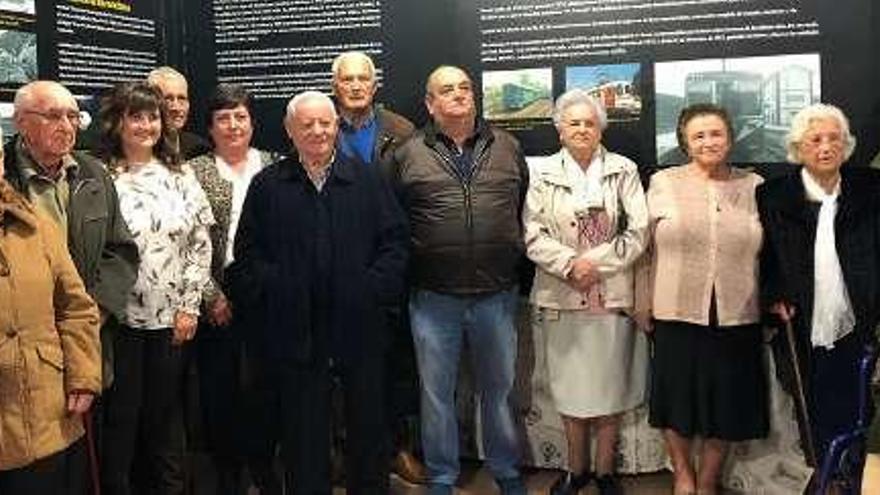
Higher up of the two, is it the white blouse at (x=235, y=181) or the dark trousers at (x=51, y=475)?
the white blouse at (x=235, y=181)

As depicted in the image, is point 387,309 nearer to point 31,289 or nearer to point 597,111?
point 597,111

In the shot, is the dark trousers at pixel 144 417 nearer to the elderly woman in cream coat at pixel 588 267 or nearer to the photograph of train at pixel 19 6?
the elderly woman in cream coat at pixel 588 267

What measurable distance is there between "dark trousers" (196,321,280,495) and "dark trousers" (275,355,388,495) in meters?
0.19

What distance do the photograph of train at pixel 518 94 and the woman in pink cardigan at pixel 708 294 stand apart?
909 mm

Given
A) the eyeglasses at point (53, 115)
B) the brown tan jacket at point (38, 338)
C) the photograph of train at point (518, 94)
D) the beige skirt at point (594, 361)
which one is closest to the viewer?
the brown tan jacket at point (38, 338)

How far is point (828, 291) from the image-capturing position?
3363 millimetres

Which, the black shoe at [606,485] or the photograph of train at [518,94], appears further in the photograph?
the photograph of train at [518,94]

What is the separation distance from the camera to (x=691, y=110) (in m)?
3.77

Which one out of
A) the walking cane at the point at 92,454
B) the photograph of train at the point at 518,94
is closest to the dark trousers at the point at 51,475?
the walking cane at the point at 92,454

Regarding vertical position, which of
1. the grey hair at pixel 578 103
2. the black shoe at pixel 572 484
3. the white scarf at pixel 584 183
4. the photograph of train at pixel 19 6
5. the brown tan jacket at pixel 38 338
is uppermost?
the photograph of train at pixel 19 6

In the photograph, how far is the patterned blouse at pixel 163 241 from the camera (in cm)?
328

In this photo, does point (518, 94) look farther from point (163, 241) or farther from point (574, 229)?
point (163, 241)

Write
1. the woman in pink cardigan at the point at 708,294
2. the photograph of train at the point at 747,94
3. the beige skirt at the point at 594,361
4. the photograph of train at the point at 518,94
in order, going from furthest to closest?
the photograph of train at the point at 518,94
the photograph of train at the point at 747,94
the beige skirt at the point at 594,361
the woman in pink cardigan at the point at 708,294

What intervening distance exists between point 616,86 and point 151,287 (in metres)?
2.23
